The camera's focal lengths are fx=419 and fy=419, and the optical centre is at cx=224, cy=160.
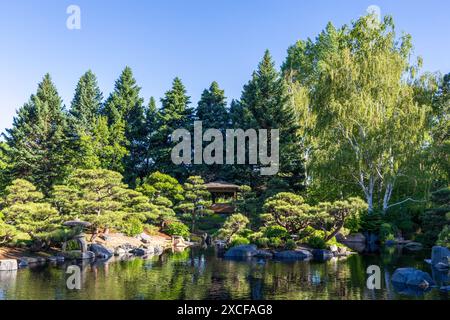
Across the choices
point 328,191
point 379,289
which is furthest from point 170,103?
point 379,289

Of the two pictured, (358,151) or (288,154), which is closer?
(358,151)

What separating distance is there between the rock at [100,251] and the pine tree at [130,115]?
17.4m

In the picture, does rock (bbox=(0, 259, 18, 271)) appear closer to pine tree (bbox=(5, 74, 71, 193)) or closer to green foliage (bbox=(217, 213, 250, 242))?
green foliage (bbox=(217, 213, 250, 242))

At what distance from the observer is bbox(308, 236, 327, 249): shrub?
71.0 feet

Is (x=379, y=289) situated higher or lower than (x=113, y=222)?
lower

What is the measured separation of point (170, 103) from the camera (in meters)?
39.5

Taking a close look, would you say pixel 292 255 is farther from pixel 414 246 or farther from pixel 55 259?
pixel 55 259

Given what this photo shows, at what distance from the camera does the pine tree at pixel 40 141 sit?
31430mm

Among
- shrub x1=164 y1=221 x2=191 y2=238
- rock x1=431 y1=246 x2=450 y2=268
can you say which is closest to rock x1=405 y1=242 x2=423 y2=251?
rock x1=431 y1=246 x2=450 y2=268

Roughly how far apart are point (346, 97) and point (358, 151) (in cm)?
368

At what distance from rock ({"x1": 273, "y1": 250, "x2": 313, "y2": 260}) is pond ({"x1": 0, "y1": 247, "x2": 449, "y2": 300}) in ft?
5.21

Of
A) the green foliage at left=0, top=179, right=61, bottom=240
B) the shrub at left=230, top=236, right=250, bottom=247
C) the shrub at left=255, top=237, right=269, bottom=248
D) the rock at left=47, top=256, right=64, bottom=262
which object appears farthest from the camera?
the shrub at left=230, top=236, right=250, bottom=247
